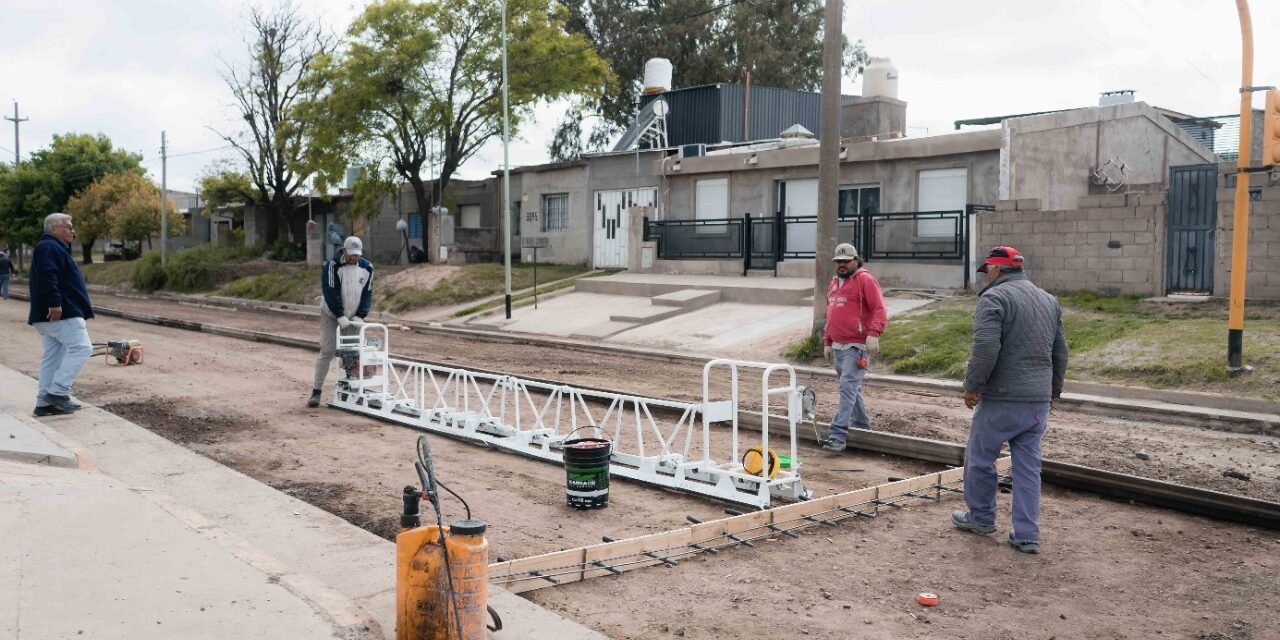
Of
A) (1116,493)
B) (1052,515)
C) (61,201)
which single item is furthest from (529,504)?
(61,201)

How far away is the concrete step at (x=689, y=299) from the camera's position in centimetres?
2219

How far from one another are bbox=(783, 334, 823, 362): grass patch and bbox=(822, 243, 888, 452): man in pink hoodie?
7032 millimetres

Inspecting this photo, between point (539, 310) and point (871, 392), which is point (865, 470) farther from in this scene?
point (539, 310)

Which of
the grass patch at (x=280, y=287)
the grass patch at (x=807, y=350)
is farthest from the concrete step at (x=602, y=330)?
the grass patch at (x=280, y=287)

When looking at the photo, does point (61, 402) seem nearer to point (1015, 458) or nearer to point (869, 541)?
Answer: point (869, 541)

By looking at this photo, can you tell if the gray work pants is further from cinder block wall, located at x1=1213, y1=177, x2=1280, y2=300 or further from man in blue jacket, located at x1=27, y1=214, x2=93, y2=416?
cinder block wall, located at x1=1213, y1=177, x2=1280, y2=300

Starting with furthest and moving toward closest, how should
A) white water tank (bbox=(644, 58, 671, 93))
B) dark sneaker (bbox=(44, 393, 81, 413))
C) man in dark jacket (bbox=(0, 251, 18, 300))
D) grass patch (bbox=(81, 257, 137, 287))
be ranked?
grass patch (bbox=(81, 257, 137, 287))
white water tank (bbox=(644, 58, 671, 93))
man in dark jacket (bbox=(0, 251, 18, 300))
dark sneaker (bbox=(44, 393, 81, 413))

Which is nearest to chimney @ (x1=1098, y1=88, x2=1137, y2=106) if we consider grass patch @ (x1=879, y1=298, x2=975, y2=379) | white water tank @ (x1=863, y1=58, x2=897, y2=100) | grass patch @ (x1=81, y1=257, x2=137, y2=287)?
white water tank @ (x1=863, y1=58, x2=897, y2=100)

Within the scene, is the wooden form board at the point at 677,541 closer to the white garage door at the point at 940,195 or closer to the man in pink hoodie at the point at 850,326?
the man in pink hoodie at the point at 850,326

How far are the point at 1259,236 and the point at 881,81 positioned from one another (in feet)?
50.1

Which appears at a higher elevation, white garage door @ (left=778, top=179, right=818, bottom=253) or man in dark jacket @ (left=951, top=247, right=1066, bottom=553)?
white garage door @ (left=778, top=179, right=818, bottom=253)

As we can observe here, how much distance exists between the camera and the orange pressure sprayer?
4281 mm

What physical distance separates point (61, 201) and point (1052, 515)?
69.2 m

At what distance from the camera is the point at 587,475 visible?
23.4ft
